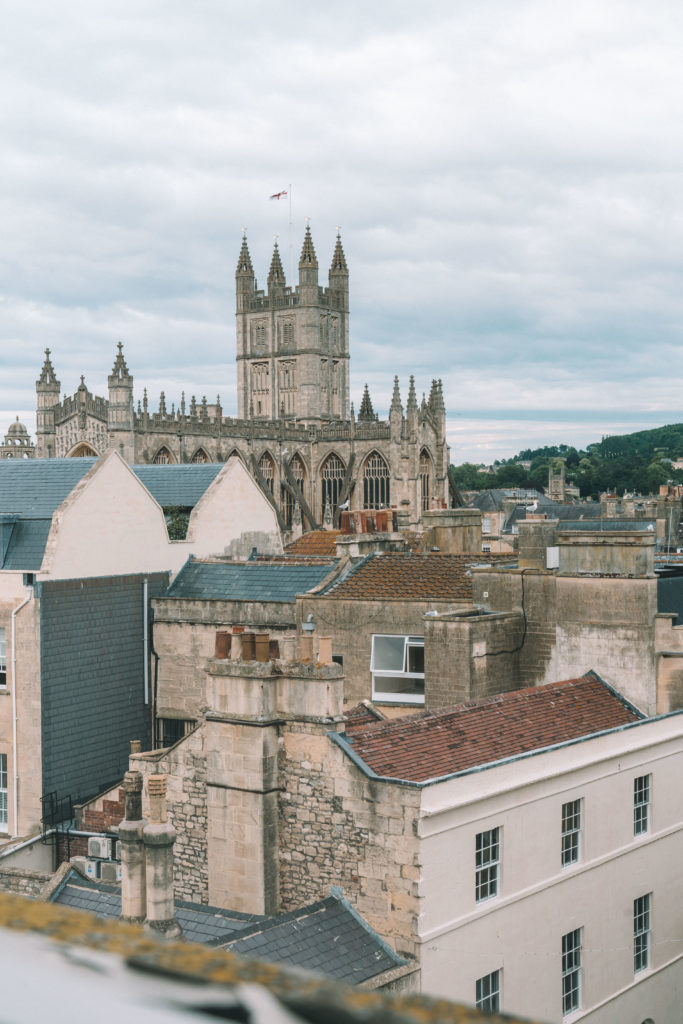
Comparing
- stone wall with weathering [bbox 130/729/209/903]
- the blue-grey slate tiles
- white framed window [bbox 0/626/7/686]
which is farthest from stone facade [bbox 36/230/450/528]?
stone wall with weathering [bbox 130/729/209/903]

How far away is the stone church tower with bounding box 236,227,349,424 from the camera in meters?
127

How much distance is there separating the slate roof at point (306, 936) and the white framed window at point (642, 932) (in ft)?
20.2

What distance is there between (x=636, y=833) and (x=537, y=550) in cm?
621

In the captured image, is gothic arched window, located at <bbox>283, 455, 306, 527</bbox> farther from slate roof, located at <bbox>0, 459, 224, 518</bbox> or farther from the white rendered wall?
the white rendered wall

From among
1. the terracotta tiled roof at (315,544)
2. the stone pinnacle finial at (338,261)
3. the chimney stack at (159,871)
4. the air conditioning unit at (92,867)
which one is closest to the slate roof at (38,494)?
the terracotta tiled roof at (315,544)

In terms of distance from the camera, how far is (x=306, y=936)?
14.3 m

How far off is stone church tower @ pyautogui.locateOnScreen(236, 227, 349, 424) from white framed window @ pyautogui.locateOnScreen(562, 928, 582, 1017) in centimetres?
10880

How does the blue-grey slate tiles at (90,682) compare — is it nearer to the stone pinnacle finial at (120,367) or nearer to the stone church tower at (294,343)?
the stone pinnacle finial at (120,367)

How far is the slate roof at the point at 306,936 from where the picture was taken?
45.0 feet

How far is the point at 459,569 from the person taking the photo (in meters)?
25.1

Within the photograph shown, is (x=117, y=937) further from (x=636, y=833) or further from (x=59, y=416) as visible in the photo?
(x=59, y=416)

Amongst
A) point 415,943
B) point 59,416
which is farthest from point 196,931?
point 59,416

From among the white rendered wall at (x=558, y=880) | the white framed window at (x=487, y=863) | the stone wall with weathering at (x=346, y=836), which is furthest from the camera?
the white framed window at (x=487, y=863)

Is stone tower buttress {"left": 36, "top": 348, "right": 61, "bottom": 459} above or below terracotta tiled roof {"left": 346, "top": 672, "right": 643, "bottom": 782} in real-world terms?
above
